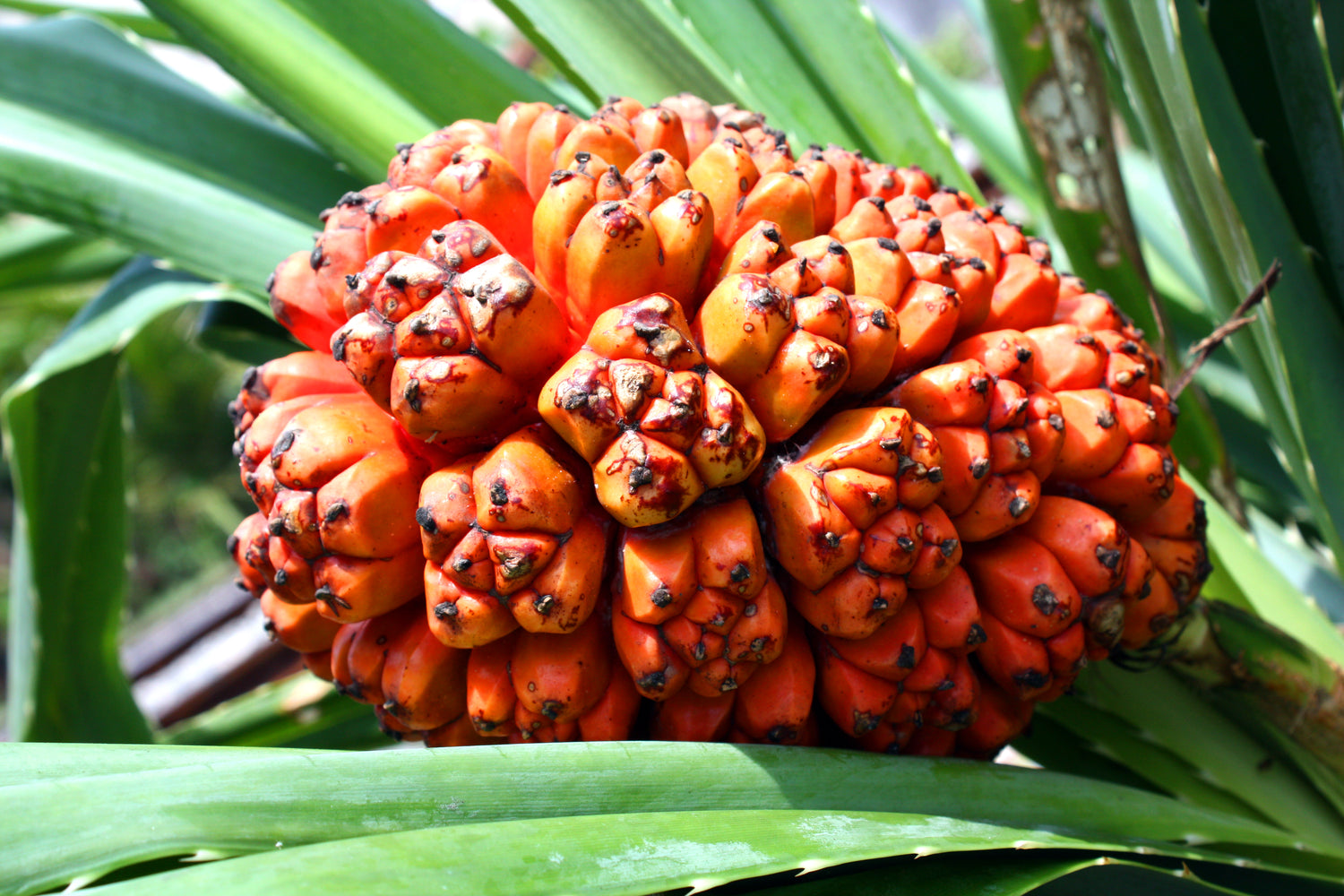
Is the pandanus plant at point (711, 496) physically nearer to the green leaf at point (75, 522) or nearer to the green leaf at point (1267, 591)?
the green leaf at point (1267, 591)

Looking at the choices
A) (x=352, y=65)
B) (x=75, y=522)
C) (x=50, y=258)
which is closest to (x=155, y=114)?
(x=352, y=65)

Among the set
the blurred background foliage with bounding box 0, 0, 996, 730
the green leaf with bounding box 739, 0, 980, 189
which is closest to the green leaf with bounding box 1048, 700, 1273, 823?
the green leaf with bounding box 739, 0, 980, 189

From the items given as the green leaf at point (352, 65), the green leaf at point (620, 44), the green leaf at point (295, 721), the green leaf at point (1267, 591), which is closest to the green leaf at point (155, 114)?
the green leaf at point (352, 65)

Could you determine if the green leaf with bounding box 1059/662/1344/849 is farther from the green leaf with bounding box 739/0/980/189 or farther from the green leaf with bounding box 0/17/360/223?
the green leaf with bounding box 0/17/360/223

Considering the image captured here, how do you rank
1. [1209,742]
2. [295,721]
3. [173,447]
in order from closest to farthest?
[1209,742], [295,721], [173,447]

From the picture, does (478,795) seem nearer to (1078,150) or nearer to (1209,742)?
(1209,742)
